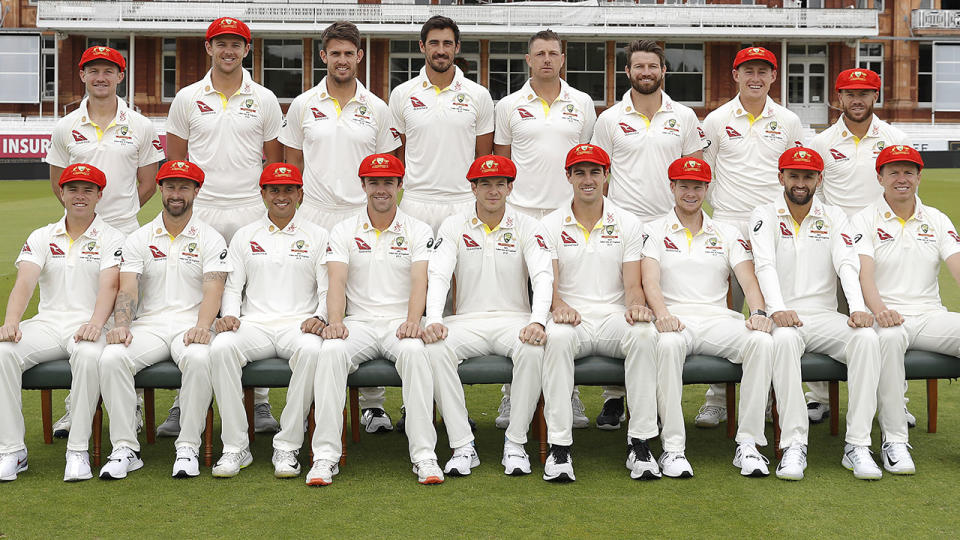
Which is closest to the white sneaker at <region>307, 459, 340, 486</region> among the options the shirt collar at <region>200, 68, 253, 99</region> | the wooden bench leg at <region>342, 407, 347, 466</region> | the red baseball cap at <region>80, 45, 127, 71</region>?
the wooden bench leg at <region>342, 407, 347, 466</region>

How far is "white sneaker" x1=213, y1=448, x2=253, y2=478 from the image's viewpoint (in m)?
5.07

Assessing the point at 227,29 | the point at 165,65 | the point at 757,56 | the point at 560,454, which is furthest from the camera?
the point at 165,65

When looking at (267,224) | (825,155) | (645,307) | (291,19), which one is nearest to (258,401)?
(267,224)

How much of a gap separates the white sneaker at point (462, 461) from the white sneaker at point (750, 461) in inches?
51.6

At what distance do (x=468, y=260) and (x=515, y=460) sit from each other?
3.80 feet

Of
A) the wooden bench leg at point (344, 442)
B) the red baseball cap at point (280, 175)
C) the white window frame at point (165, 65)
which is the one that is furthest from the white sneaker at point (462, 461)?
the white window frame at point (165, 65)

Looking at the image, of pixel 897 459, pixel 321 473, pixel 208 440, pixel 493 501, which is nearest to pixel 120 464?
pixel 208 440

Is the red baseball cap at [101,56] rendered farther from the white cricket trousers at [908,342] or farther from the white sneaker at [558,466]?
the white cricket trousers at [908,342]

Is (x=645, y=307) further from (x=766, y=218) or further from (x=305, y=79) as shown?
(x=305, y=79)

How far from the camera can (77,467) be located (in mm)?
5020

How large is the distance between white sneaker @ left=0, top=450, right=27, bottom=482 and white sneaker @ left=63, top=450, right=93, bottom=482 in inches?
9.4

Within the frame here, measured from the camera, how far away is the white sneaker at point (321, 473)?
194 inches

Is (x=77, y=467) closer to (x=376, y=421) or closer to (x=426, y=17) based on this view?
(x=376, y=421)

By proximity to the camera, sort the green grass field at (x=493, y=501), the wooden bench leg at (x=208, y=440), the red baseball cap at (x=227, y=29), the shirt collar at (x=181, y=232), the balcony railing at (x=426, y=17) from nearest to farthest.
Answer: the green grass field at (x=493, y=501) → the wooden bench leg at (x=208, y=440) → the shirt collar at (x=181, y=232) → the red baseball cap at (x=227, y=29) → the balcony railing at (x=426, y=17)
